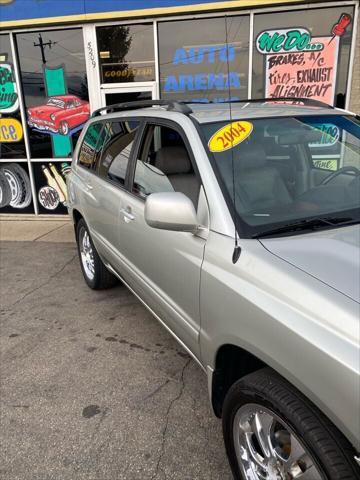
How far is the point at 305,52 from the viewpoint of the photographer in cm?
638

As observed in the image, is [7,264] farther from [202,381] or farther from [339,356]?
[339,356]

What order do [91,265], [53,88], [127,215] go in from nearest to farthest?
[127,215], [91,265], [53,88]

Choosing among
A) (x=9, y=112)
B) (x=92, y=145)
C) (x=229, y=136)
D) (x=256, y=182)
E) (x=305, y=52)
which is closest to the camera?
(x=256, y=182)

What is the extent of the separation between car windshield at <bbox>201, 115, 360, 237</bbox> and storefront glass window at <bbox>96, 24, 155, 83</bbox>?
5.14 m

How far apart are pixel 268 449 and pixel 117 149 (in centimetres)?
256

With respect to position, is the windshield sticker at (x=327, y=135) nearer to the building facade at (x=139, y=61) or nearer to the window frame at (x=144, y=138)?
the window frame at (x=144, y=138)

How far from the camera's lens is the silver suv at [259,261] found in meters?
1.37

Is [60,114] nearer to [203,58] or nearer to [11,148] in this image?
[11,148]

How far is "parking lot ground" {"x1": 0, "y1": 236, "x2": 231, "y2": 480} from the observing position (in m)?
2.24


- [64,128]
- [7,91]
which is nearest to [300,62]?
[64,128]

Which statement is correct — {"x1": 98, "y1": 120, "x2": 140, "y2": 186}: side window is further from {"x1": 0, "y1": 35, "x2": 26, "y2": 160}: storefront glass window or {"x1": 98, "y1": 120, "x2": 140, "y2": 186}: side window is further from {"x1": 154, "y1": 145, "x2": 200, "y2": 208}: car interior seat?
{"x1": 0, "y1": 35, "x2": 26, "y2": 160}: storefront glass window

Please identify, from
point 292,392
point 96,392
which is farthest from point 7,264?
point 292,392

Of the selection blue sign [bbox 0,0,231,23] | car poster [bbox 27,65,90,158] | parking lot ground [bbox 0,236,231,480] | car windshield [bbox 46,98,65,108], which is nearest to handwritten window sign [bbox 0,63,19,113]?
car poster [bbox 27,65,90,158]

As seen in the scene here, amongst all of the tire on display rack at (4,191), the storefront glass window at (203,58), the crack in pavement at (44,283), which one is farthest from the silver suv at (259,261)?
the tire on display rack at (4,191)
